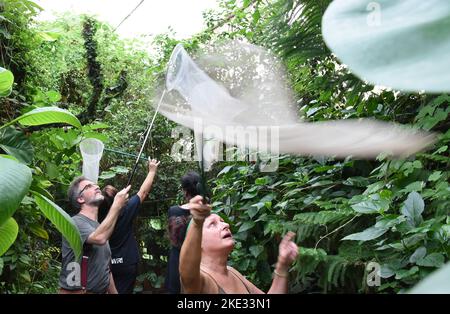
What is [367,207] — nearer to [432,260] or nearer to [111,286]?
[432,260]

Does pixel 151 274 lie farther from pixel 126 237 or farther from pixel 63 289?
pixel 63 289

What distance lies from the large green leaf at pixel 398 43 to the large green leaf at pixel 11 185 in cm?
96

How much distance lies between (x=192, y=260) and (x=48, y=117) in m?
0.75

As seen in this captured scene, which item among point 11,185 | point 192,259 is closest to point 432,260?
point 192,259

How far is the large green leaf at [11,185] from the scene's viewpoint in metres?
1.03

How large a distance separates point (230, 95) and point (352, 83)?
672 mm

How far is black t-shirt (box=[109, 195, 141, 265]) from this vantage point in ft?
7.68

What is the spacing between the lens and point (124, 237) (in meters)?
2.39

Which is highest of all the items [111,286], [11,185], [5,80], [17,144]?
[5,80]

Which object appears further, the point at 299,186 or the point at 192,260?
the point at 299,186

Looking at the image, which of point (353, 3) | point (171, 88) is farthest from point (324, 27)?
point (171, 88)

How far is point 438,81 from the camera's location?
165mm

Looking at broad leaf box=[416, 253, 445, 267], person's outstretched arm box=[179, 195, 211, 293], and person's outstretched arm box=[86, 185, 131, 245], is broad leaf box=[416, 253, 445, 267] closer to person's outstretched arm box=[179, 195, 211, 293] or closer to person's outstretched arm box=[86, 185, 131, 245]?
person's outstretched arm box=[179, 195, 211, 293]

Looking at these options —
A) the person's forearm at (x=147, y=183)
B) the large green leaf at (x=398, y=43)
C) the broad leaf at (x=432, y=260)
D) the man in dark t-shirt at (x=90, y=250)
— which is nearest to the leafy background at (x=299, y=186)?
the broad leaf at (x=432, y=260)
